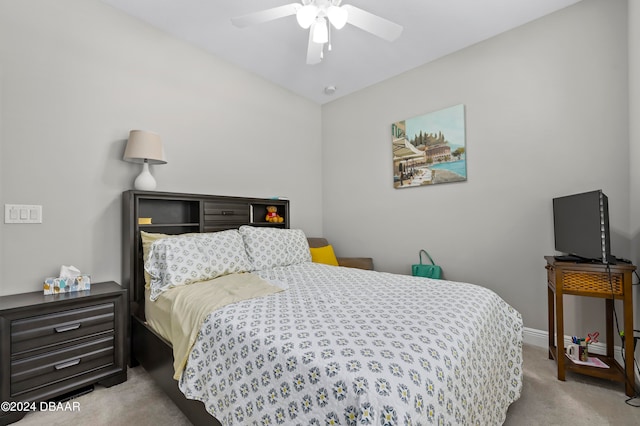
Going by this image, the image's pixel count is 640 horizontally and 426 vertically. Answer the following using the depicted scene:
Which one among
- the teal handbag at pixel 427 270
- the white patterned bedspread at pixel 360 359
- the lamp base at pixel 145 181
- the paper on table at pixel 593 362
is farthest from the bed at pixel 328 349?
the teal handbag at pixel 427 270

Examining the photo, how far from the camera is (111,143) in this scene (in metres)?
2.34

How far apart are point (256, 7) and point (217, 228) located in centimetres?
195

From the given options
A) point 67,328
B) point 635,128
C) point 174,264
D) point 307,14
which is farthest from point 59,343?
point 635,128

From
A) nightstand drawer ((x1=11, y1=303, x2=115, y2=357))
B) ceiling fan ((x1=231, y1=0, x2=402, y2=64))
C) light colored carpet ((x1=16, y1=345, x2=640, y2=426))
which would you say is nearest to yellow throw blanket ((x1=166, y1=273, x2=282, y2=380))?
light colored carpet ((x1=16, y1=345, x2=640, y2=426))

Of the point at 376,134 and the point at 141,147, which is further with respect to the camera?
the point at 376,134

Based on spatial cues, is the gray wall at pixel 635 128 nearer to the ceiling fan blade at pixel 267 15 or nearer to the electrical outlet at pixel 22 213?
the ceiling fan blade at pixel 267 15

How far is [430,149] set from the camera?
316cm

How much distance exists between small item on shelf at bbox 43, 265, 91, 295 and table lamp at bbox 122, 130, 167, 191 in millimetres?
746

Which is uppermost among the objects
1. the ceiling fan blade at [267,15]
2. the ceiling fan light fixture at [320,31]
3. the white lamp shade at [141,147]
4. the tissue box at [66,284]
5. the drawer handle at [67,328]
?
the ceiling fan blade at [267,15]

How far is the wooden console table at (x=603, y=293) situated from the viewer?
5.85ft

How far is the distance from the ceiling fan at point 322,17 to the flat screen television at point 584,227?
67.0 inches

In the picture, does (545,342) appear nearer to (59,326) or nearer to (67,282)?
(59,326)

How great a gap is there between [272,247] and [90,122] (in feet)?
5.75

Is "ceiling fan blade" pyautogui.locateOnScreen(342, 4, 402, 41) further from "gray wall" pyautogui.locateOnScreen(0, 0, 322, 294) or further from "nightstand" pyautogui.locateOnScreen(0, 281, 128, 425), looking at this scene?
"nightstand" pyautogui.locateOnScreen(0, 281, 128, 425)
